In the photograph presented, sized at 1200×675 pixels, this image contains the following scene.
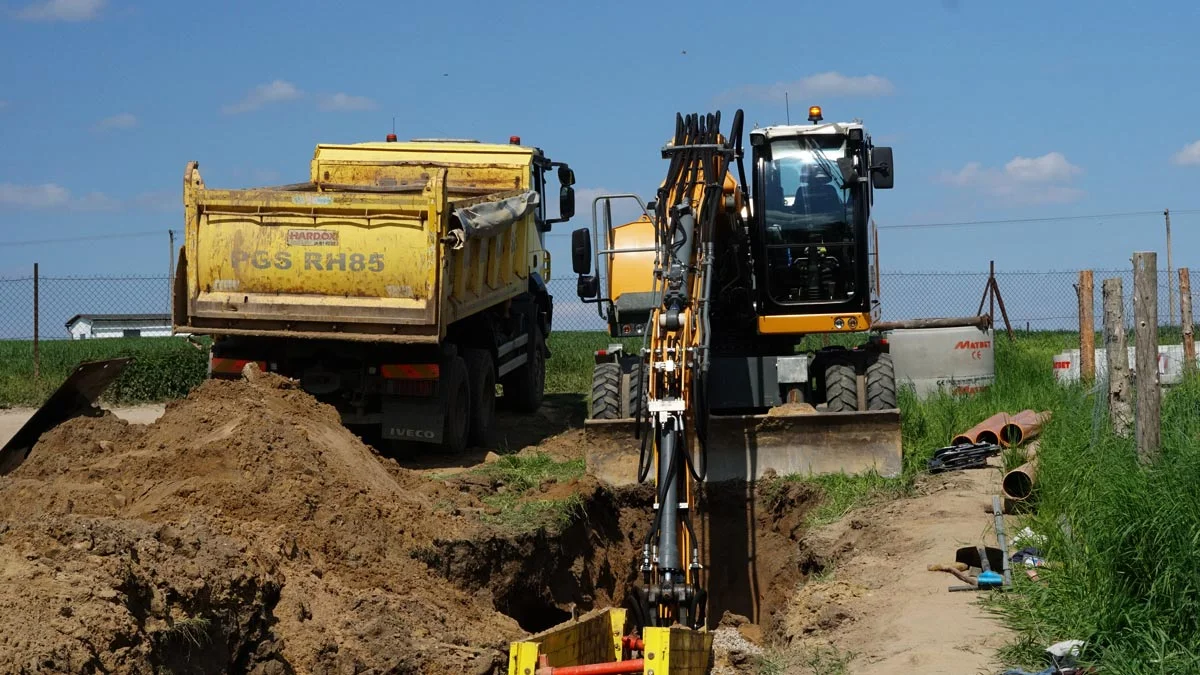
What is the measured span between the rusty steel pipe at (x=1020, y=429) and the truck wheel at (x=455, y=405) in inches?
209

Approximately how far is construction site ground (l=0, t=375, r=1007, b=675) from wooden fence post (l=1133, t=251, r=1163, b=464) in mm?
1523

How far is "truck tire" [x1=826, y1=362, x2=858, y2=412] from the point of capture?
12219 mm

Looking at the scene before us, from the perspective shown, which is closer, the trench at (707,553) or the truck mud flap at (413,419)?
the trench at (707,553)

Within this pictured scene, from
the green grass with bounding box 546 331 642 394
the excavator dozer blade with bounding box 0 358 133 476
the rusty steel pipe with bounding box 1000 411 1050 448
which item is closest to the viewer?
the excavator dozer blade with bounding box 0 358 133 476

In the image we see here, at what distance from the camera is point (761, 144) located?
12.2 m

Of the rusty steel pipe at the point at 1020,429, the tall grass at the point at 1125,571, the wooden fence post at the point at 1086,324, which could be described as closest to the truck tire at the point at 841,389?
the rusty steel pipe at the point at 1020,429

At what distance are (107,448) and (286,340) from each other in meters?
3.22

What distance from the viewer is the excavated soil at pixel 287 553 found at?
21.3 ft

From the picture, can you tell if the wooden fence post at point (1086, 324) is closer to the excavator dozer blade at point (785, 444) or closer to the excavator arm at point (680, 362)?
the excavator dozer blade at point (785, 444)

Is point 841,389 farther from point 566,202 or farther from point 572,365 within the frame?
point 572,365

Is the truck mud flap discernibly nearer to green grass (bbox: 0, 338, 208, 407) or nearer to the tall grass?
the tall grass

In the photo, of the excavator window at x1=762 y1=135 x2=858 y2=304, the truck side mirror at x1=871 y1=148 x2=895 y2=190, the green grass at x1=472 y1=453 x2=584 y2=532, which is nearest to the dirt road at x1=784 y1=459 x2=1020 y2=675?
the green grass at x1=472 y1=453 x2=584 y2=532

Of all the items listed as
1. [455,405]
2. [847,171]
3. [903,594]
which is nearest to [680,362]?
[903,594]

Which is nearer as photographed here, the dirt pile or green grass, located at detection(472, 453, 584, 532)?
the dirt pile
